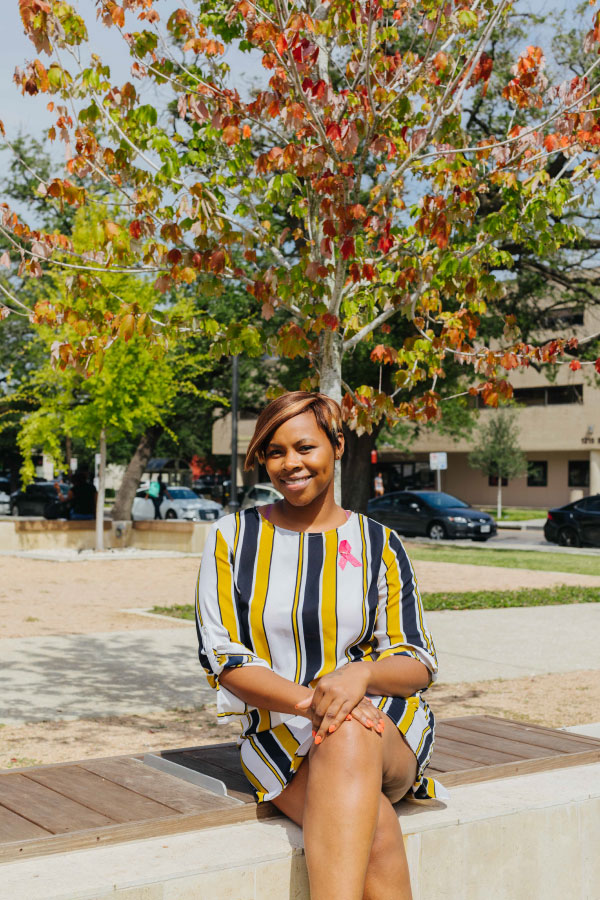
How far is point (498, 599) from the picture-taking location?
1386cm

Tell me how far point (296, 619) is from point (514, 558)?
19.6 metres

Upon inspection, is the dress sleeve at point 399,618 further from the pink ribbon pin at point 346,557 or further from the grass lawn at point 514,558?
the grass lawn at point 514,558

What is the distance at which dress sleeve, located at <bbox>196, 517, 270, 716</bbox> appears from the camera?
3.23 metres

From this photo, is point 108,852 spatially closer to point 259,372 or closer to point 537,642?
point 537,642

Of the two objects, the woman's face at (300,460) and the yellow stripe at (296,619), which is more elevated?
the woman's face at (300,460)

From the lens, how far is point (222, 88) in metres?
6.25

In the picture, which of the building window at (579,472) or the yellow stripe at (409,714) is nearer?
the yellow stripe at (409,714)

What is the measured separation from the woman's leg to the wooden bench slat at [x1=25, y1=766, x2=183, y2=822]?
1.65 ft

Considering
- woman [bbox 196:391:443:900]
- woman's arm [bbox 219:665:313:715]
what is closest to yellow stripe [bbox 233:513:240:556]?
woman [bbox 196:391:443:900]

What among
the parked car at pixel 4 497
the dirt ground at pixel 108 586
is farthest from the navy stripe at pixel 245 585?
the parked car at pixel 4 497

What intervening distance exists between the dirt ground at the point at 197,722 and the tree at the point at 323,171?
212 centimetres

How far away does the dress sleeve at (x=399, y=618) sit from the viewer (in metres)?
3.35

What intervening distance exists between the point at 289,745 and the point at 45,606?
10.4 m

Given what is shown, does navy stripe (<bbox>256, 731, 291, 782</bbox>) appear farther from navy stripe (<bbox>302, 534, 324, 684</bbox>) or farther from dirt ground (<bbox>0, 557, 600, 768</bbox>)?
dirt ground (<bbox>0, 557, 600, 768</bbox>)
